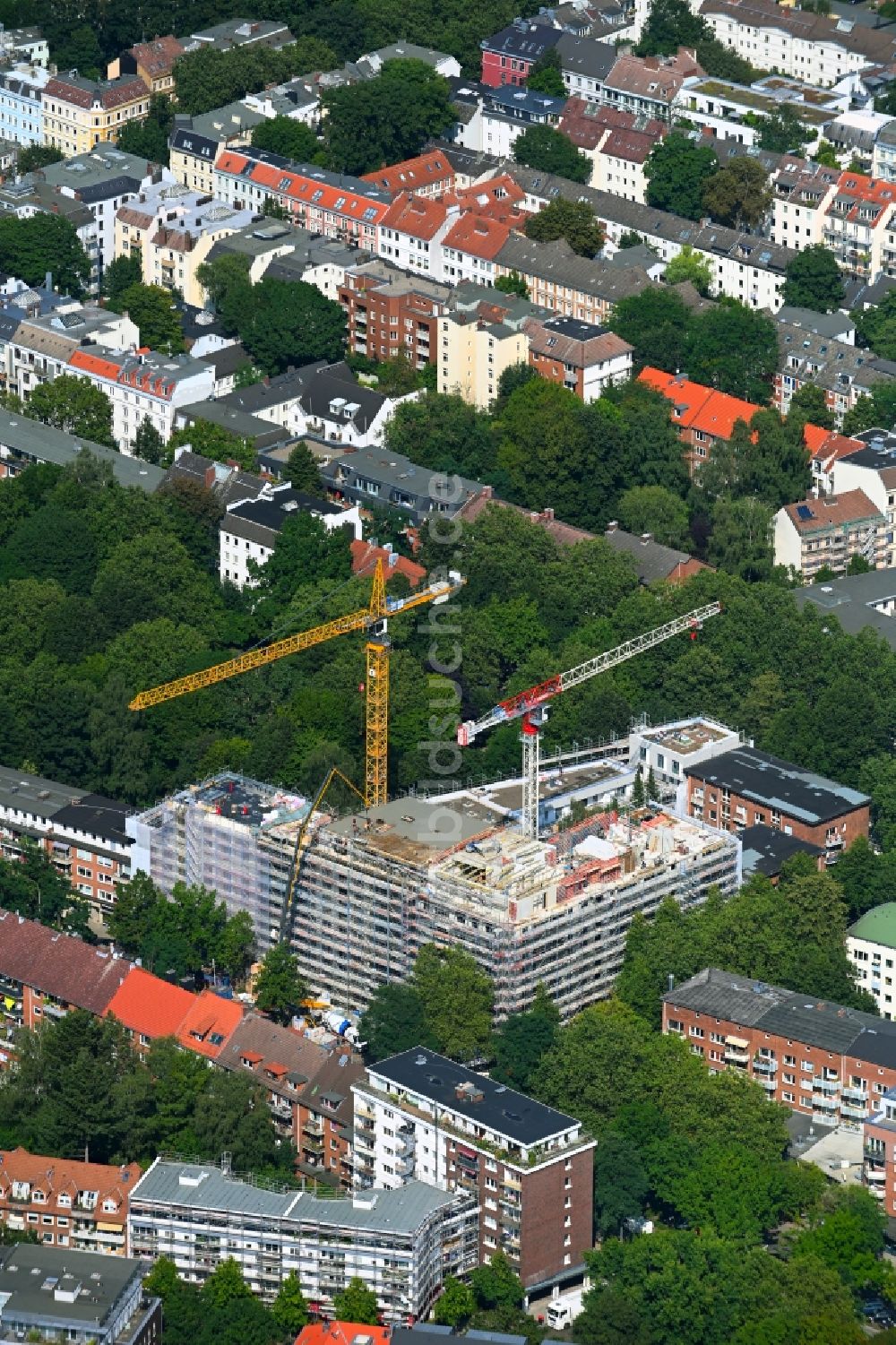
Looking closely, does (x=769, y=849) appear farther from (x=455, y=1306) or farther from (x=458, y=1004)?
(x=455, y=1306)

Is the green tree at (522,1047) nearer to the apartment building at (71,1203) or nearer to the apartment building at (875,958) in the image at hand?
the apartment building at (875,958)

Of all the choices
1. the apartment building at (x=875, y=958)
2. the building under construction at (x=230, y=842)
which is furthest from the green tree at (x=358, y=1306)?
the apartment building at (x=875, y=958)

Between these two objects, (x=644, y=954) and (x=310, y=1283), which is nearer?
(x=310, y=1283)

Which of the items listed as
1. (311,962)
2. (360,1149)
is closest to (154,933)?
(311,962)

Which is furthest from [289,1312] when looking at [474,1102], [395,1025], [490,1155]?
[395,1025]

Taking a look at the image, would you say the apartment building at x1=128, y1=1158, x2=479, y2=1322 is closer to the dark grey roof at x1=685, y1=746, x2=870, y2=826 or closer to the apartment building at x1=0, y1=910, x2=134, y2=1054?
the apartment building at x1=0, y1=910, x2=134, y2=1054

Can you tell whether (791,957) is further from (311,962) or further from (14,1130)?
(14,1130)
